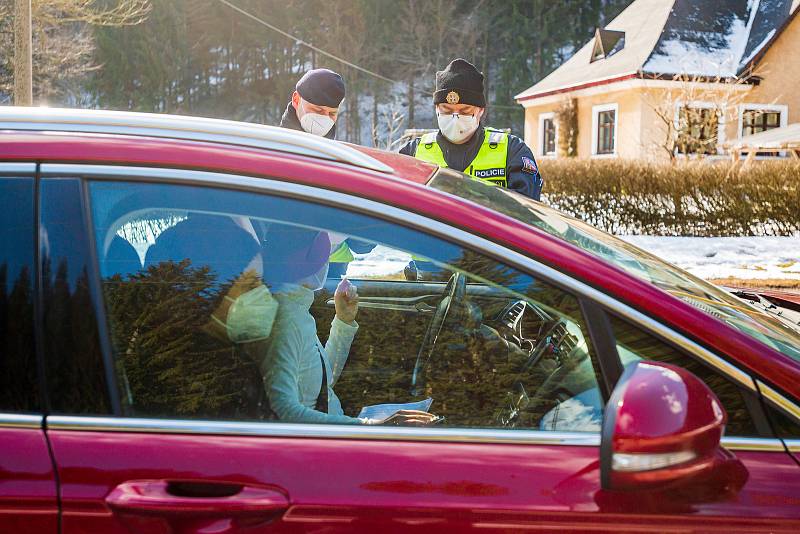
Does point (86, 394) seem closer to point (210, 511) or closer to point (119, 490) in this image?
point (119, 490)

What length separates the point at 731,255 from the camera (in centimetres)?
1388

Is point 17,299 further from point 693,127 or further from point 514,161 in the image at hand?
point 693,127

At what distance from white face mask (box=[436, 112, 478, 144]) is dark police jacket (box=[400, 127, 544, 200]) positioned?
1.6 inches

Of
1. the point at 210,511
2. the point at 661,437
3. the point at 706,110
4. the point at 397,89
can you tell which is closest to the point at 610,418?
the point at 661,437

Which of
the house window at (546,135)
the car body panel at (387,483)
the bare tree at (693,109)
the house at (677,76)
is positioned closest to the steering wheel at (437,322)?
the car body panel at (387,483)

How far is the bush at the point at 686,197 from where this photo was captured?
50.8ft

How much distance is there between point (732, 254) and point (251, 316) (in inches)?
543

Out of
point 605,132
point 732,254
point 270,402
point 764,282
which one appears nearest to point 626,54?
point 605,132

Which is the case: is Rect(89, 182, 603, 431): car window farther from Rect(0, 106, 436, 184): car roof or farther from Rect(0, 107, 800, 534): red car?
Rect(0, 106, 436, 184): car roof

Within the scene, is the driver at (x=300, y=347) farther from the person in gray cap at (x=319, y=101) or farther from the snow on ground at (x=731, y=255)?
the snow on ground at (x=731, y=255)

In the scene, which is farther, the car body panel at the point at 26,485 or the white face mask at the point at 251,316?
the white face mask at the point at 251,316

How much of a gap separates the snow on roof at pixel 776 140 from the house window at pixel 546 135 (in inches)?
364

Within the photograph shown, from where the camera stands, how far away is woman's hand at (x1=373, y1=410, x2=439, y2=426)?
1623 mm

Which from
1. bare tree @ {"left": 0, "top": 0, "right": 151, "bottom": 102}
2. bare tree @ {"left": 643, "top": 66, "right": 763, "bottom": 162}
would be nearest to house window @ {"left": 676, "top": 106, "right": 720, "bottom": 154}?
bare tree @ {"left": 643, "top": 66, "right": 763, "bottom": 162}
